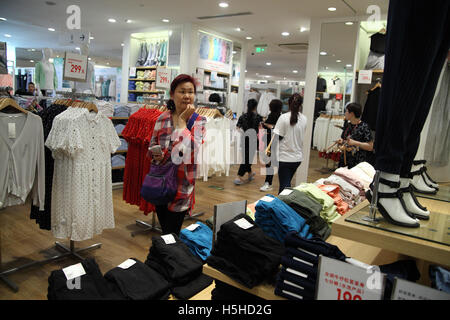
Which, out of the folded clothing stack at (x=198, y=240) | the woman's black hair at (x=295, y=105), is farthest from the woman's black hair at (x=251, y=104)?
the folded clothing stack at (x=198, y=240)

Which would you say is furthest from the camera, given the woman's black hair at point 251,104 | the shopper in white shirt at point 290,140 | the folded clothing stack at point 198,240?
the woman's black hair at point 251,104

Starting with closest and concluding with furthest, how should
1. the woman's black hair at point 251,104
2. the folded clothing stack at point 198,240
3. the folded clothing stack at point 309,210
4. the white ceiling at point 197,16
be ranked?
the folded clothing stack at point 309,210 → the folded clothing stack at point 198,240 → the white ceiling at point 197,16 → the woman's black hair at point 251,104

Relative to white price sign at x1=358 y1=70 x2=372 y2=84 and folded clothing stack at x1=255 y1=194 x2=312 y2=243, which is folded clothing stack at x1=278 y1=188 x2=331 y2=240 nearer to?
folded clothing stack at x1=255 y1=194 x2=312 y2=243

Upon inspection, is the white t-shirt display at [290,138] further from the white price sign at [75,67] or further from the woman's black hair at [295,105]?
the white price sign at [75,67]

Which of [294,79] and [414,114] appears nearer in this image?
[414,114]

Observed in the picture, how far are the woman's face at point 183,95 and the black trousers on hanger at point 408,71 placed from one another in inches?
65.1

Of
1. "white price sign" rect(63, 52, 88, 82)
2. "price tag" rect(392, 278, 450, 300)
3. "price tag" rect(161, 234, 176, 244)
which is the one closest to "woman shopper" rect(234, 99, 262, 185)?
"white price sign" rect(63, 52, 88, 82)

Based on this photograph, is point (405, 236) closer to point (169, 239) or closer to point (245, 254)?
point (245, 254)

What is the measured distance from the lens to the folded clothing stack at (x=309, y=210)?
1538 mm

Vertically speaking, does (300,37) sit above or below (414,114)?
above
